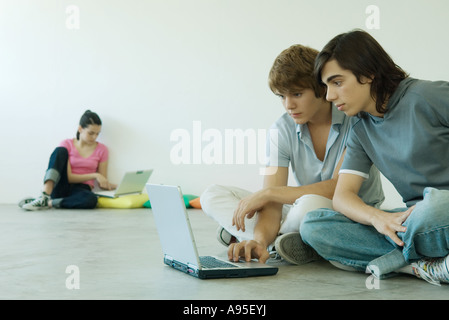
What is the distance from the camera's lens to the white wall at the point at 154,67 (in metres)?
4.45

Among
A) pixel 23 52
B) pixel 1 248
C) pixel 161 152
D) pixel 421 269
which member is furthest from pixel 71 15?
pixel 421 269

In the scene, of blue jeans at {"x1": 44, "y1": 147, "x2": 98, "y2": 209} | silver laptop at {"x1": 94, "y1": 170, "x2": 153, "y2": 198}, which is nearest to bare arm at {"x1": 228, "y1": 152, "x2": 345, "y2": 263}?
silver laptop at {"x1": 94, "y1": 170, "x2": 153, "y2": 198}

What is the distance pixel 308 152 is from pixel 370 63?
1.77 feet

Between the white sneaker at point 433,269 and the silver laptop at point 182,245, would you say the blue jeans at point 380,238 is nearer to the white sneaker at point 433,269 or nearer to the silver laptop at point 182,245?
the white sneaker at point 433,269

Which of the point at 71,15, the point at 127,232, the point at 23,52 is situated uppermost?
the point at 71,15

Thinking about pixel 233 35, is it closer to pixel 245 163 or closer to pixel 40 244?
pixel 245 163

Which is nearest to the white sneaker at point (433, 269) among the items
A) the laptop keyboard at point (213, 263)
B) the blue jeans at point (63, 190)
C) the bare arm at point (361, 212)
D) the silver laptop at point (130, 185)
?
the bare arm at point (361, 212)

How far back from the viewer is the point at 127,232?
2826 mm

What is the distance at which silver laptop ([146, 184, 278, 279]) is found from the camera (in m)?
1.54

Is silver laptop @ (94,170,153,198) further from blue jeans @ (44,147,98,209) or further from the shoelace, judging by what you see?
the shoelace

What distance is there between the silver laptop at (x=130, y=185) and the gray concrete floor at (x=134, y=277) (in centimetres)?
153

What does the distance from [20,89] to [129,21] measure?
1.18 meters

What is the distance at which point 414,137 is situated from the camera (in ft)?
5.11

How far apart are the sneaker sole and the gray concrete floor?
4cm
